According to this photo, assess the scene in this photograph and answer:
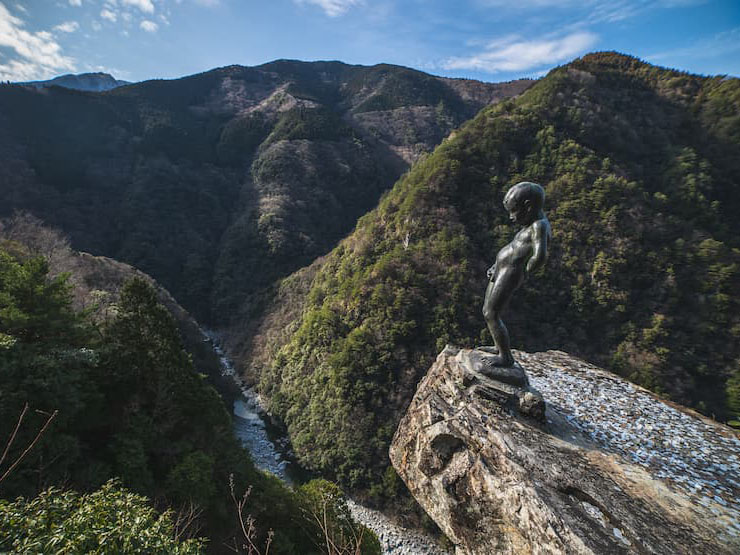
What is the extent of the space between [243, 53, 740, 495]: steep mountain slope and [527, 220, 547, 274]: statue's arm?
21.5 metres

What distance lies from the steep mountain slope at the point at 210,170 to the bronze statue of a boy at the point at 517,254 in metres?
47.1

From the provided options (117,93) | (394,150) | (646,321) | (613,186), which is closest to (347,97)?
(394,150)

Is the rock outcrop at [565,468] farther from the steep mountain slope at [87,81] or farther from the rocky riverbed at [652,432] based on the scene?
the steep mountain slope at [87,81]

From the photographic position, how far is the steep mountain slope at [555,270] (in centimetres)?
2572

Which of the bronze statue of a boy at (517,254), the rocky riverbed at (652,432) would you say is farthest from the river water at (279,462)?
the bronze statue of a boy at (517,254)

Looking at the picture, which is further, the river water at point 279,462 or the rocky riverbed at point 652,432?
the river water at point 279,462

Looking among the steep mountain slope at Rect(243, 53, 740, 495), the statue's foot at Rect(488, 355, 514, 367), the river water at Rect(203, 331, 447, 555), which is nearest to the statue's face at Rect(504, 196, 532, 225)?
the statue's foot at Rect(488, 355, 514, 367)

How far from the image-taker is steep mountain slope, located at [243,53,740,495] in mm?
25719

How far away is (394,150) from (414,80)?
40163 millimetres

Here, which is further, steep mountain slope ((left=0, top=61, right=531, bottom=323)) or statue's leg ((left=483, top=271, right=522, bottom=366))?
steep mountain slope ((left=0, top=61, right=531, bottom=323))

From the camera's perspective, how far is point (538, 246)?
655 cm

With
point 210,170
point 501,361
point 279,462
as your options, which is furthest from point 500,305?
point 210,170

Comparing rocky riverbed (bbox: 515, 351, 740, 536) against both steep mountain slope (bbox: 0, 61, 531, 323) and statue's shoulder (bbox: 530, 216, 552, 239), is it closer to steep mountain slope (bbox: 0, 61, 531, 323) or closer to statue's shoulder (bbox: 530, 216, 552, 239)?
statue's shoulder (bbox: 530, 216, 552, 239)

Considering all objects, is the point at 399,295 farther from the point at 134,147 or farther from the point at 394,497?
the point at 134,147
